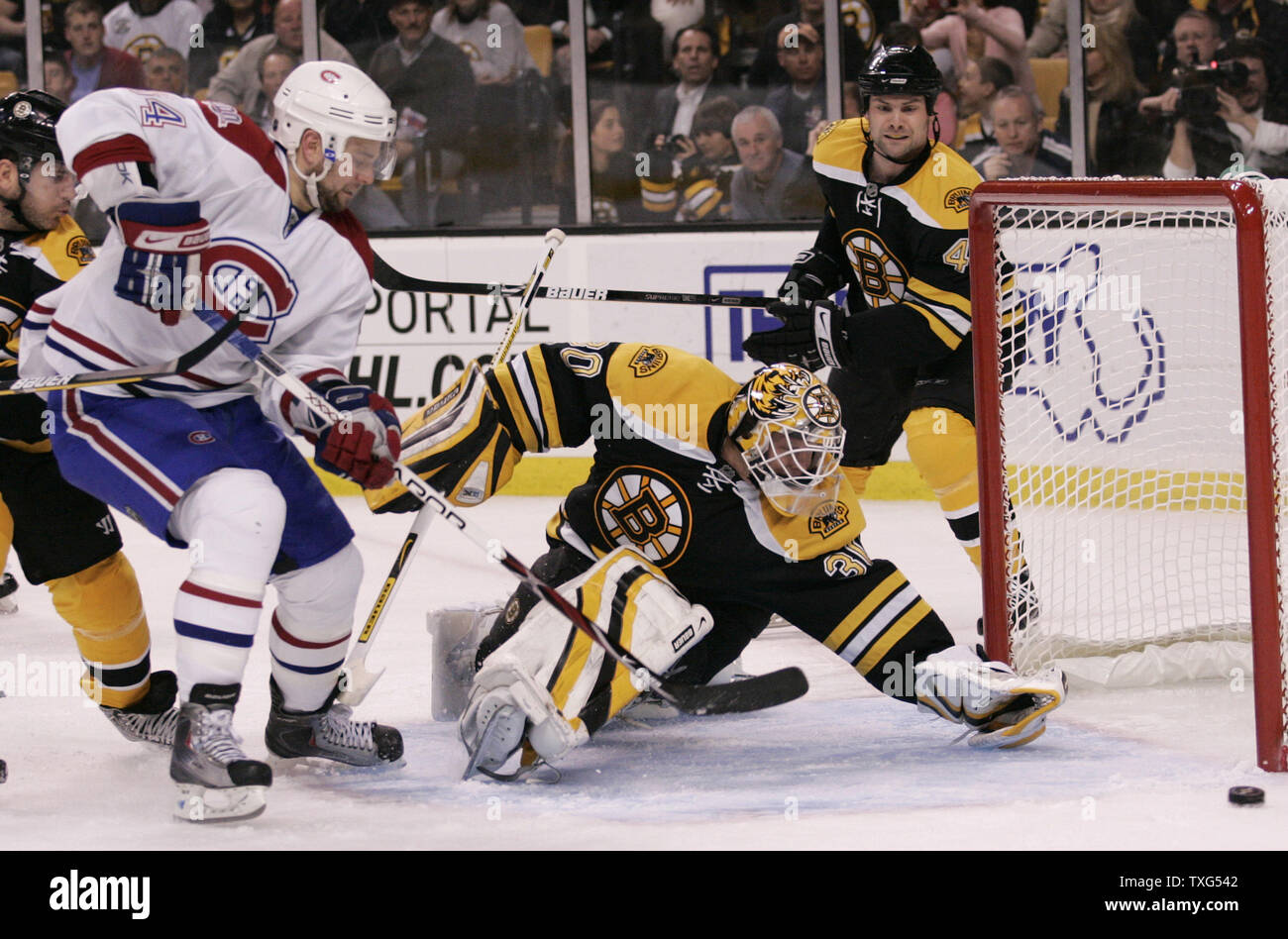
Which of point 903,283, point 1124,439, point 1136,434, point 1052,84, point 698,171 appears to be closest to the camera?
point 903,283

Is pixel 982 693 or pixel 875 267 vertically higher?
pixel 875 267

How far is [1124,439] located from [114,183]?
8.86ft

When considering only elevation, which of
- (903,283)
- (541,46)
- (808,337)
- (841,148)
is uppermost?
(541,46)

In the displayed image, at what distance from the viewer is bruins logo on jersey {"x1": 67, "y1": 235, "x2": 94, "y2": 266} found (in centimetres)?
288

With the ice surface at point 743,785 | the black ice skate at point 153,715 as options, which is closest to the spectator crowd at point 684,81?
the ice surface at point 743,785

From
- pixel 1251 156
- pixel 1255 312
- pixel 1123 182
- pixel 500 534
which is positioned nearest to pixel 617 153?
pixel 500 534

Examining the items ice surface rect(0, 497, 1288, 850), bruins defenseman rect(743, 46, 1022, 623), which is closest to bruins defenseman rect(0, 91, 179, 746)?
ice surface rect(0, 497, 1288, 850)

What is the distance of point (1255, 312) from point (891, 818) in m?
0.90

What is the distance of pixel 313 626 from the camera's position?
2.63 metres

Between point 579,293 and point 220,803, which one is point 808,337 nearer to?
point 579,293

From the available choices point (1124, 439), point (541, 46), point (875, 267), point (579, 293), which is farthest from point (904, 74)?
point (541, 46)

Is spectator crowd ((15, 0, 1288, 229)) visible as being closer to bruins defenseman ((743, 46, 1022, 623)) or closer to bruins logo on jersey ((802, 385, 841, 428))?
bruins defenseman ((743, 46, 1022, 623))

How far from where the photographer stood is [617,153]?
5.70 meters
